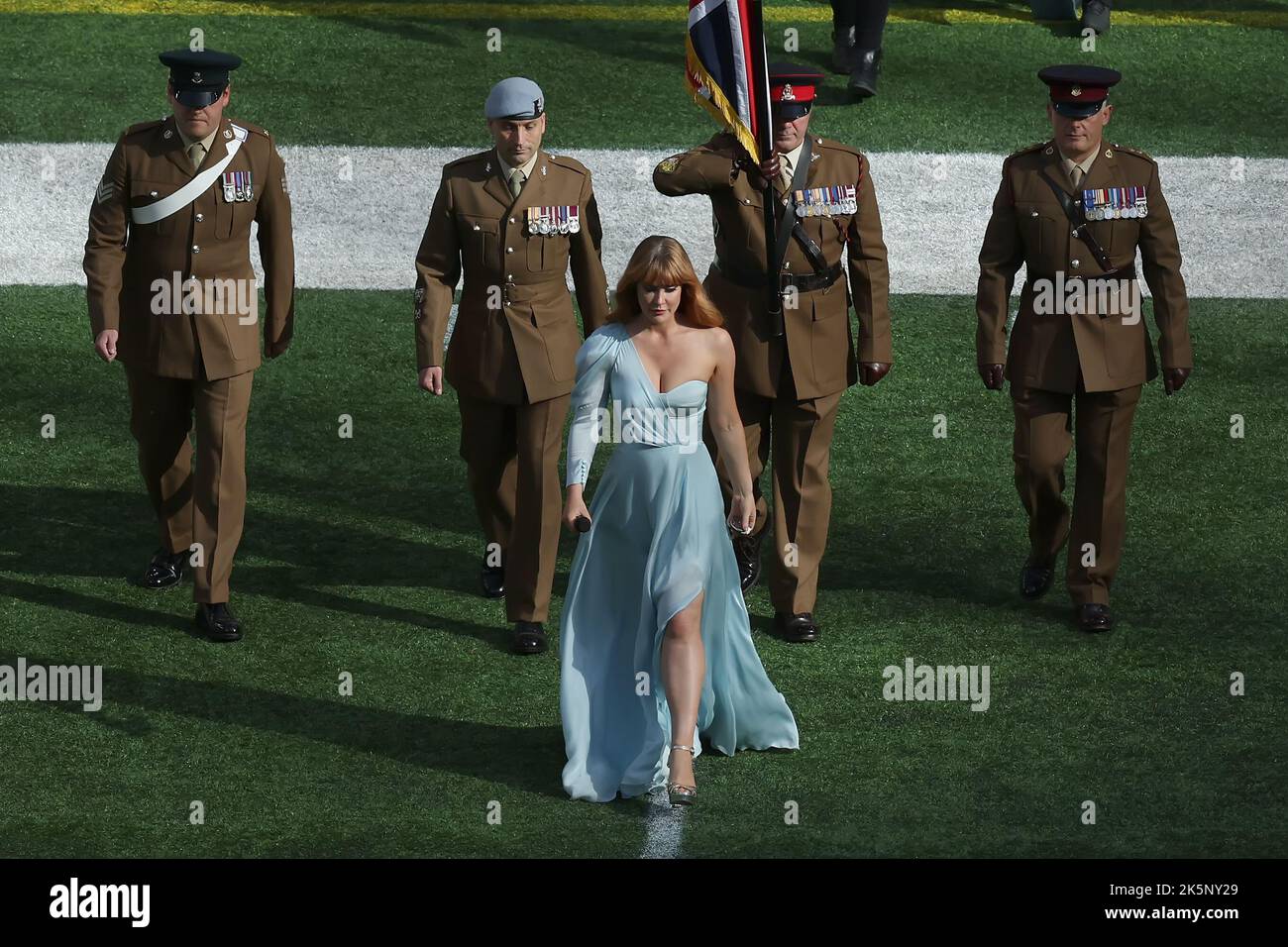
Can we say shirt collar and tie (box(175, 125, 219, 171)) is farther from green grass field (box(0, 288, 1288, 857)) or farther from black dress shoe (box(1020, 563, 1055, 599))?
black dress shoe (box(1020, 563, 1055, 599))

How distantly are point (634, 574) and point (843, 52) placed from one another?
697cm

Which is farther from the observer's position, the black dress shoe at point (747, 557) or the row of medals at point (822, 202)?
the black dress shoe at point (747, 557)

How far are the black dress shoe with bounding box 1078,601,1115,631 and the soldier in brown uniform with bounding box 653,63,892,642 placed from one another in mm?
958

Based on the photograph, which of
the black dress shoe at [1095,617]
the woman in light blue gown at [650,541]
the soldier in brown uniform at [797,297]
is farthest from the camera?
the black dress shoe at [1095,617]

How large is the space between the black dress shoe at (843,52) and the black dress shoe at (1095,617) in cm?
569

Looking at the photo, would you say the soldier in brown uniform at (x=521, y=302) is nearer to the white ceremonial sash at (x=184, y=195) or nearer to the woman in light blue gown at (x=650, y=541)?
the white ceremonial sash at (x=184, y=195)

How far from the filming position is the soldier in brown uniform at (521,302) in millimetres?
8188

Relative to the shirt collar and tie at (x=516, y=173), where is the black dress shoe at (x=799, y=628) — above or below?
below

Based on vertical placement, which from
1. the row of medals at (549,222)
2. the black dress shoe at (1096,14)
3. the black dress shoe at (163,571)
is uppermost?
the black dress shoe at (1096,14)

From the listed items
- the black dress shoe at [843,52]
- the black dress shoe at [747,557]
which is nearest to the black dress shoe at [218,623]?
the black dress shoe at [747,557]

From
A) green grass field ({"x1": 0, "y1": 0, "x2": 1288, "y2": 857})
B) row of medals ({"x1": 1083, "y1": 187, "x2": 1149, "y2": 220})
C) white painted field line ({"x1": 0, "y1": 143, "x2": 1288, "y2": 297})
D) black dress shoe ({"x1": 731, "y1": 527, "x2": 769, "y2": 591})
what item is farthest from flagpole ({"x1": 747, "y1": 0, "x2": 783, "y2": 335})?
white painted field line ({"x1": 0, "y1": 143, "x2": 1288, "y2": 297})

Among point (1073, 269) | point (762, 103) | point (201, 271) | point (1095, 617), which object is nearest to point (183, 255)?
point (201, 271)

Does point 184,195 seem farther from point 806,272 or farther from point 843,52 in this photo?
point 843,52

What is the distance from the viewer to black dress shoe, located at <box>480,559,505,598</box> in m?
8.73
